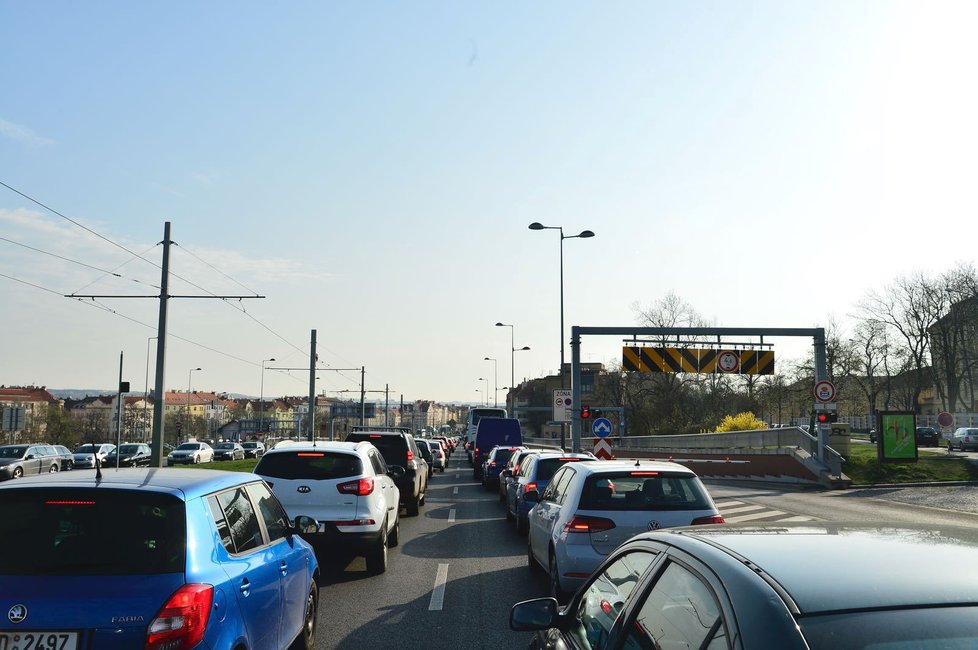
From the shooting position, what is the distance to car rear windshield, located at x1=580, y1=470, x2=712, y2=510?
8.61 meters

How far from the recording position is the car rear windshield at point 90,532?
419cm

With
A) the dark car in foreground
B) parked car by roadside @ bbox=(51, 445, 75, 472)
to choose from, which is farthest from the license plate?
parked car by roadside @ bbox=(51, 445, 75, 472)

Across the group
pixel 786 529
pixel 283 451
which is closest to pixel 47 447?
pixel 283 451

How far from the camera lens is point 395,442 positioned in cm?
1938

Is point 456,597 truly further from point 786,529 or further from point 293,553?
point 786,529

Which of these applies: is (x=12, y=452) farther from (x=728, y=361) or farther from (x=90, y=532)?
(x=90, y=532)

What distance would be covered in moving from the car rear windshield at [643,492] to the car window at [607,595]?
16.0 ft

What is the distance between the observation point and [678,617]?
2715 millimetres

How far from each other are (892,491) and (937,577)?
1041 inches

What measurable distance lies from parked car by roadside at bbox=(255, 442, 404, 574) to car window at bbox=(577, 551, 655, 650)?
7.08 m

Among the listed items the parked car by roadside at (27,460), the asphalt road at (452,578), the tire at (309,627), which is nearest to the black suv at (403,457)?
the asphalt road at (452,578)

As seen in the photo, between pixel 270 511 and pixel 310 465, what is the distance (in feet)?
16.7

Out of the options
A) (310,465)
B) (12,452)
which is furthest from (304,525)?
(12,452)

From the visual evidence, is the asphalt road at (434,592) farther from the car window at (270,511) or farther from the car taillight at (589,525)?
the car window at (270,511)
